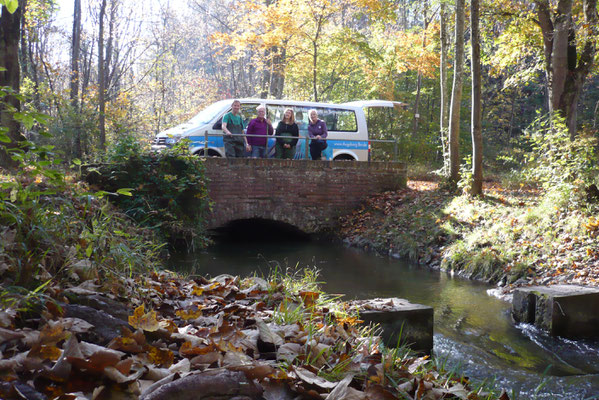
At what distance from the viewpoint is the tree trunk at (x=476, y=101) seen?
1130 cm

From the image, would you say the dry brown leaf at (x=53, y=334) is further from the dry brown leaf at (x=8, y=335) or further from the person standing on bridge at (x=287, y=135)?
the person standing on bridge at (x=287, y=135)

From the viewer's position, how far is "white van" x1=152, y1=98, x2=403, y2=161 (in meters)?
13.0

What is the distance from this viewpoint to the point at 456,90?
13008mm

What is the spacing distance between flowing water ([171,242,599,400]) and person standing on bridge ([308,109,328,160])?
292 centimetres

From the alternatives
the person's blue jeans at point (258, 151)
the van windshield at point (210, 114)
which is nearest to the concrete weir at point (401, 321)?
the person's blue jeans at point (258, 151)

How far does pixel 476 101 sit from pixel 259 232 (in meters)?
7.37

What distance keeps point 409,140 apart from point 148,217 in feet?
56.1

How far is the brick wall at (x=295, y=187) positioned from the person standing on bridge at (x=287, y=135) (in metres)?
0.30

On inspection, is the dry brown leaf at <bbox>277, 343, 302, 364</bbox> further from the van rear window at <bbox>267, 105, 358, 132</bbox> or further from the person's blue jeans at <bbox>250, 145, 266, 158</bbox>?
the van rear window at <bbox>267, 105, 358, 132</bbox>

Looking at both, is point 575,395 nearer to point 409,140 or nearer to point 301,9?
point 301,9

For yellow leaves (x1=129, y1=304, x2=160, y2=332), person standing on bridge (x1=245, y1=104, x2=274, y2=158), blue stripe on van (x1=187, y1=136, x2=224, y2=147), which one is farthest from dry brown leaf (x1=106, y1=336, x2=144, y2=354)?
blue stripe on van (x1=187, y1=136, x2=224, y2=147)

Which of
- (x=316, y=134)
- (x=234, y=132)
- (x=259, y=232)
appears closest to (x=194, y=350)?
(x=234, y=132)

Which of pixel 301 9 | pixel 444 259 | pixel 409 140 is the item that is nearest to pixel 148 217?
pixel 444 259

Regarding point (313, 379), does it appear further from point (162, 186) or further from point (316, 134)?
point (316, 134)
